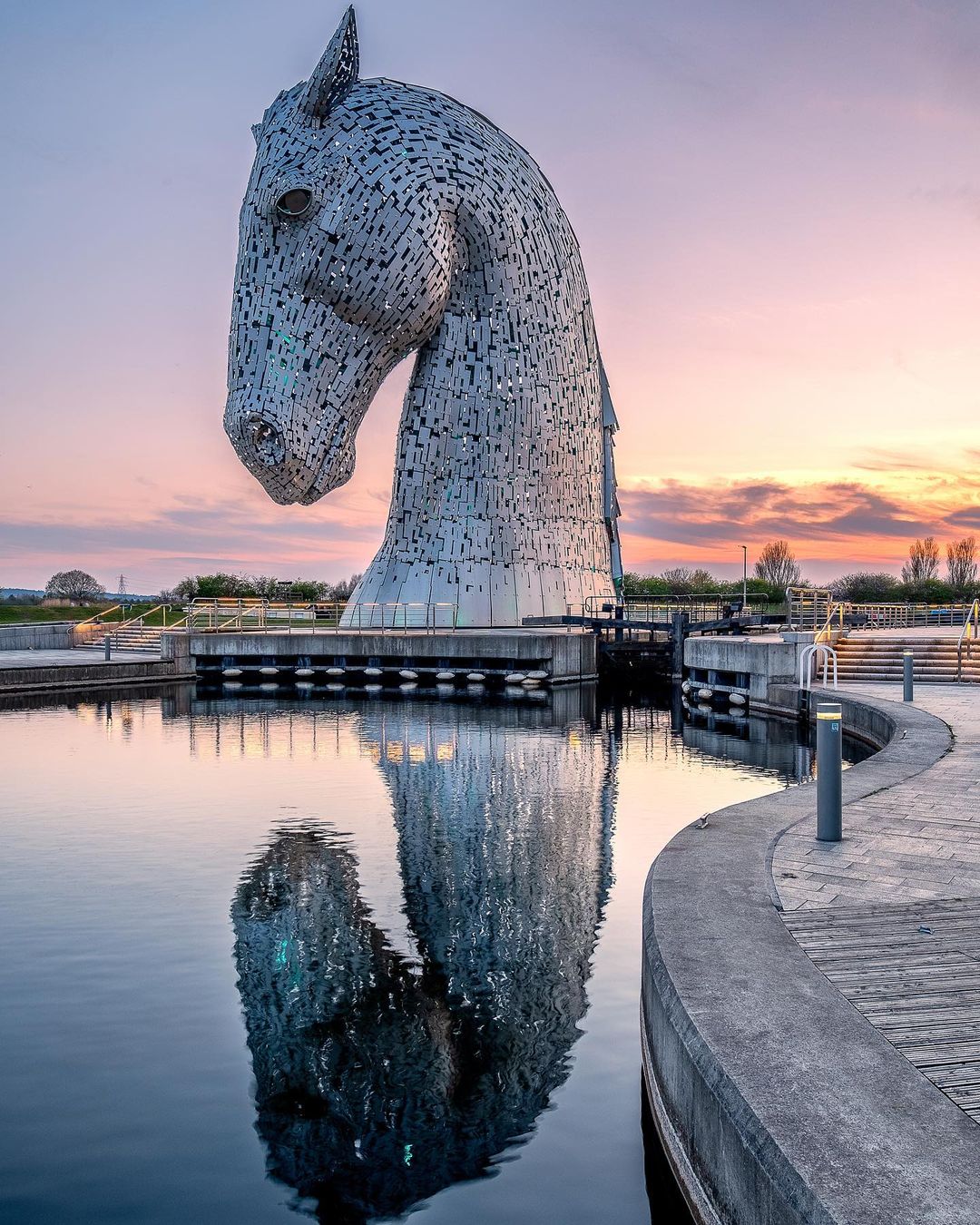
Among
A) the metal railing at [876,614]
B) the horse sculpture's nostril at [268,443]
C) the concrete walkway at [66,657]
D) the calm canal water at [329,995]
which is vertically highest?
the horse sculpture's nostril at [268,443]

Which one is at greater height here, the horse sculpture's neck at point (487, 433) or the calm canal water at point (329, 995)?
the horse sculpture's neck at point (487, 433)

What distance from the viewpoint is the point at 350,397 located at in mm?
30719

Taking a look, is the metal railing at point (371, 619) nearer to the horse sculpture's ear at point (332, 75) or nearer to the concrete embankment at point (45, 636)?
the concrete embankment at point (45, 636)

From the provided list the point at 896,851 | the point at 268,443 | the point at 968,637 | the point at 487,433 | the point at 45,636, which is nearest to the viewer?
the point at 896,851

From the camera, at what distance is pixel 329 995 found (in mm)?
6410

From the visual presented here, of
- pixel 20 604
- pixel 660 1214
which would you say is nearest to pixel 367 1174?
pixel 660 1214

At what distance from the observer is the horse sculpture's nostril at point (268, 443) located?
29.5 meters

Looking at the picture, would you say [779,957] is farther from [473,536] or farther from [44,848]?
[473,536]

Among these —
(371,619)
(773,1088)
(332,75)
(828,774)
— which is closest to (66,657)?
(371,619)

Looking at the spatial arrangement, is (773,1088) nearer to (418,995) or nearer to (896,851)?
(418,995)

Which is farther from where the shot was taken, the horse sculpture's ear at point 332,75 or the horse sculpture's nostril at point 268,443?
the horse sculpture's nostril at point 268,443

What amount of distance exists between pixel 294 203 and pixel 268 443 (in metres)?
6.72

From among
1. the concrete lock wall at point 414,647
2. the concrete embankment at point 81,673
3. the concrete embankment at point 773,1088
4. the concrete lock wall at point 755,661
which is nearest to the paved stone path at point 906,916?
the concrete embankment at point 773,1088

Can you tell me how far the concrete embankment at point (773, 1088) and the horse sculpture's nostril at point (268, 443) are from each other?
25.7 meters
